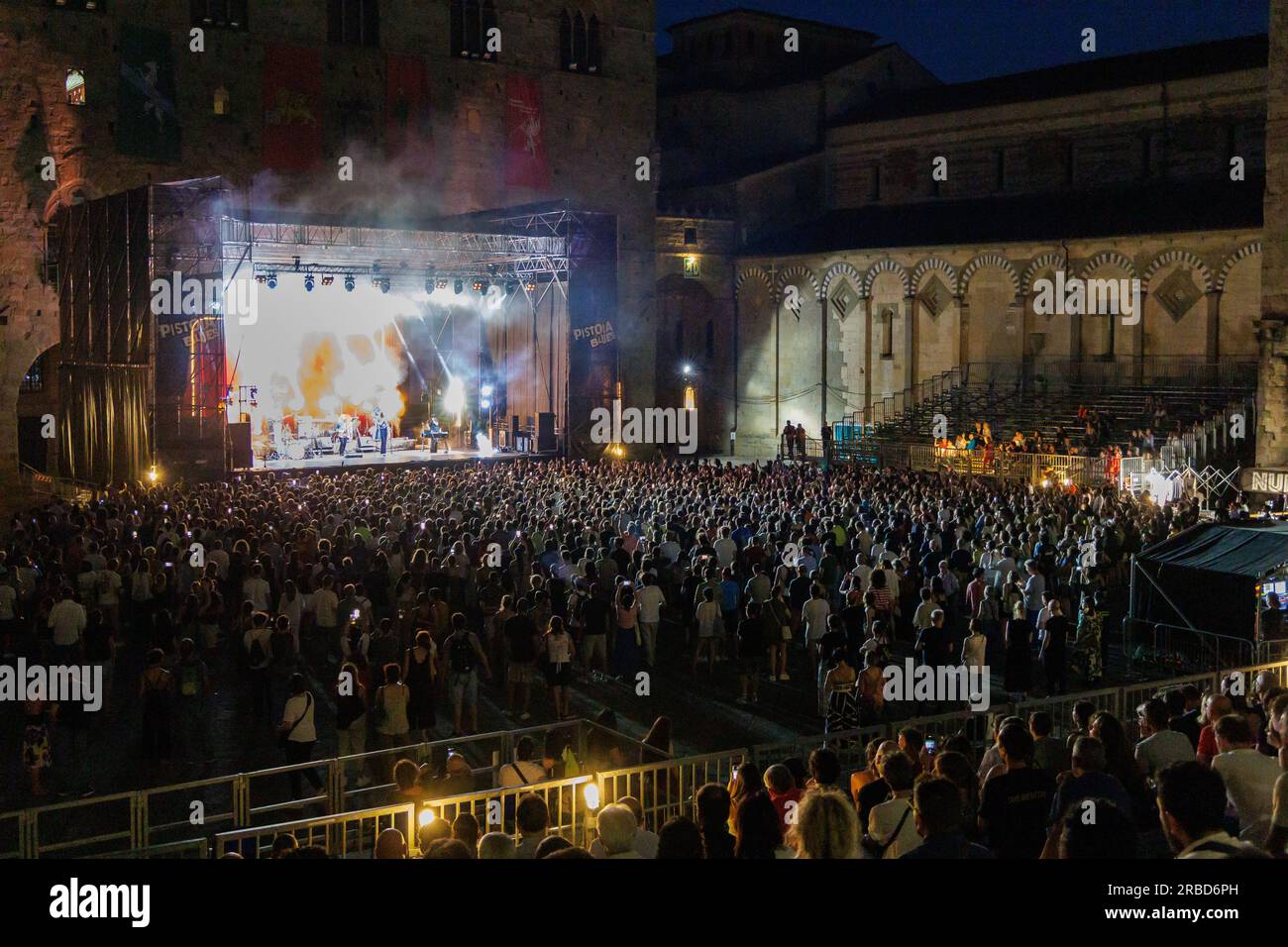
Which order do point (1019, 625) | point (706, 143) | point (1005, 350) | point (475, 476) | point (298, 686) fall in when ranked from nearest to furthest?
point (298, 686) → point (1019, 625) → point (475, 476) → point (1005, 350) → point (706, 143)

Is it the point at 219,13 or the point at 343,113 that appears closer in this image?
the point at 219,13

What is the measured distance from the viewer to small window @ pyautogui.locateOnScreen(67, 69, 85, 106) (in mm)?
33281

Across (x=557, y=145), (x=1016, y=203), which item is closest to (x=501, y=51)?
(x=557, y=145)

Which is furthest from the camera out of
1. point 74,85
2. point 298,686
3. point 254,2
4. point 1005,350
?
point 1005,350

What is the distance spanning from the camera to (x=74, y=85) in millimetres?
33344

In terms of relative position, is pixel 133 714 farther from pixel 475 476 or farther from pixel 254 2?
pixel 254 2

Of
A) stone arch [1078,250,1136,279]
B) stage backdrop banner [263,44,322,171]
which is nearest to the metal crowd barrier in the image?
stage backdrop banner [263,44,322,171]

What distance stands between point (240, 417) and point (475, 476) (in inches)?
428

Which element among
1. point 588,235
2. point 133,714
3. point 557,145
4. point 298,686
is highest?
point 557,145

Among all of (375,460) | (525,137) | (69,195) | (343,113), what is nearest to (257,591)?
(375,460)

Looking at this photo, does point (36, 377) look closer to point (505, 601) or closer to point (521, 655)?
point (505, 601)

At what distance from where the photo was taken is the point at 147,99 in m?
34.4

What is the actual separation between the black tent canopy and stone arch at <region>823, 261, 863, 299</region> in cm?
2623

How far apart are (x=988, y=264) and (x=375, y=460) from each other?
753 inches
